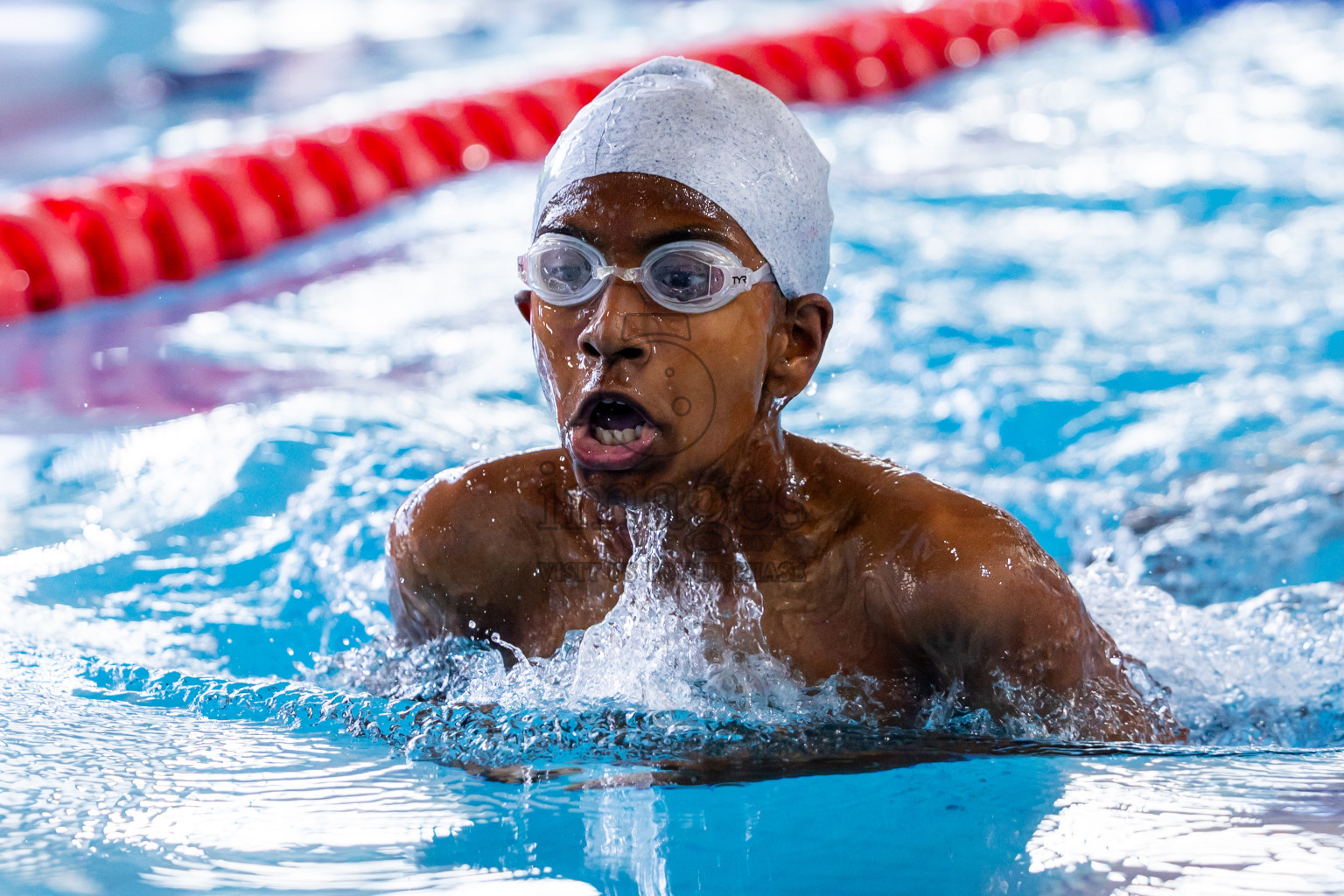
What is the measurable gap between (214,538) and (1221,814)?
2.25 metres

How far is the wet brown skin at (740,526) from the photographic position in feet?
5.60

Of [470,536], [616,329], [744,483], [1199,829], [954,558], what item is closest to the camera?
[1199,829]

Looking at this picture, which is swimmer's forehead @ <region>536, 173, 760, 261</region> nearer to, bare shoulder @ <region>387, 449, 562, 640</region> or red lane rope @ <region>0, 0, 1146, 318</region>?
bare shoulder @ <region>387, 449, 562, 640</region>

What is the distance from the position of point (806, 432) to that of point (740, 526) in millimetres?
1747

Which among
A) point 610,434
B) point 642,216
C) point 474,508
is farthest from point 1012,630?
point 474,508

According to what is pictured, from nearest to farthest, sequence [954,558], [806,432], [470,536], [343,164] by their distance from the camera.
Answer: [954,558] → [470,536] → [806,432] → [343,164]

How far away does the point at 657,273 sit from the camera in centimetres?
169

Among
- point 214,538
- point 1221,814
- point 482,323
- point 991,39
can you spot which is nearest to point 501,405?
point 482,323

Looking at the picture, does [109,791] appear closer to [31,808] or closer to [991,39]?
[31,808]

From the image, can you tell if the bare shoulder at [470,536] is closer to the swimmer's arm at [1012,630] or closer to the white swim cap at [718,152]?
the white swim cap at [718,152]

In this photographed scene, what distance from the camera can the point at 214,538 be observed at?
3090mm

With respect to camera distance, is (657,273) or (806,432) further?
(806,432)

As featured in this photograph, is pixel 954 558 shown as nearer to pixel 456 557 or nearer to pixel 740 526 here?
pixel 740 526

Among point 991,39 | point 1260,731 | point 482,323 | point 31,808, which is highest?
point 991,39
